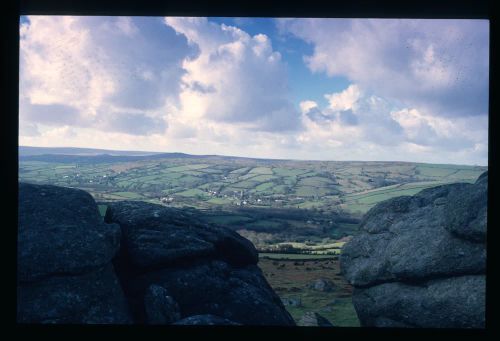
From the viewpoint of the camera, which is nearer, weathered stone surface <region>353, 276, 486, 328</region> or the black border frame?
the black border frame

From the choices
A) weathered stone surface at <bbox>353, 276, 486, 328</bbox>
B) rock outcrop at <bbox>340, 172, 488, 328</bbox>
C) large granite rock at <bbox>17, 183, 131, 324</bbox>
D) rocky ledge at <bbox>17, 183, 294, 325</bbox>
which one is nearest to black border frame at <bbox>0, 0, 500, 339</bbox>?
rocky ledge at <bbox>17, 183, 294, 325</bbox>

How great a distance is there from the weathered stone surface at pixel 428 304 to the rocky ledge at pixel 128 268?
366cm

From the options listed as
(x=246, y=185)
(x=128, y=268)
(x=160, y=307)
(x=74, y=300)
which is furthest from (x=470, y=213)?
(x=246, y=185)

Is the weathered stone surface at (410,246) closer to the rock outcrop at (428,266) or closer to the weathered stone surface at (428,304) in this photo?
the rock outcrop at (428,266)

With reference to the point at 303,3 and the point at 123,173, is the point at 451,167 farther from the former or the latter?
the point at 303,3

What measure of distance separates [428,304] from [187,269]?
7.54 m

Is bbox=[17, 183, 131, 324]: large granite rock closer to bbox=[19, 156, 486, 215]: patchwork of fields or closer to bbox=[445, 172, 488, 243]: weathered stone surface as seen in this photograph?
bbox=[445, 172, 488, 243]: weathered stone surface

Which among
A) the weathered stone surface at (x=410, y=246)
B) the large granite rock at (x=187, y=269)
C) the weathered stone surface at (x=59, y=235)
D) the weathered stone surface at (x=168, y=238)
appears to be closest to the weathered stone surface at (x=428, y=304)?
the weathered stone surface at (x=410, y=246)

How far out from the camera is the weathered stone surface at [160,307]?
37.5 ft

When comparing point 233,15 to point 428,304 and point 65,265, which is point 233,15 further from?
point 428,304

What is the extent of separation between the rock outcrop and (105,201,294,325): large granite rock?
376 centimetres

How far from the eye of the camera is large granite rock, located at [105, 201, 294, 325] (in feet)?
39.7

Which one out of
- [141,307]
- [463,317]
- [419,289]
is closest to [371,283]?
[419,289]

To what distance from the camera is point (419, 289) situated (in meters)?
13.3
